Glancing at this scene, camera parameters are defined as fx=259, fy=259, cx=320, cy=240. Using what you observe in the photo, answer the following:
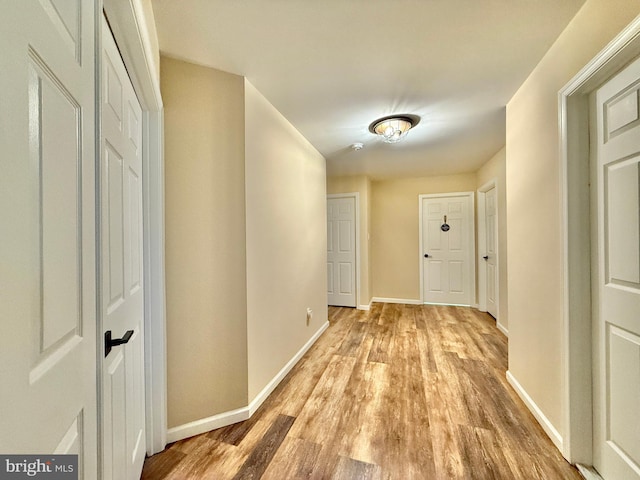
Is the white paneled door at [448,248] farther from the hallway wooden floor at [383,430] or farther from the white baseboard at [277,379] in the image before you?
the white baseboard at [277,379]

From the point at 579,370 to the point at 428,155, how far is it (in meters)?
2.78

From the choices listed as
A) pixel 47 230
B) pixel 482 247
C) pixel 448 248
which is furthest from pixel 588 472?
pixel 448 248

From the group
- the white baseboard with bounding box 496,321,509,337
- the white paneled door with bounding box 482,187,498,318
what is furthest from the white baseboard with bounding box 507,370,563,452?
the white paneled door with bounding box 482,187,498,318

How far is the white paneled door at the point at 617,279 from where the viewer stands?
3.57 ft

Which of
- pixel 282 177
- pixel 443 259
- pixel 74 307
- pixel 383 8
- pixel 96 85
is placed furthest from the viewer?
pixel 443 259

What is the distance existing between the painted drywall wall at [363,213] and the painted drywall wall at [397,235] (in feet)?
1.37

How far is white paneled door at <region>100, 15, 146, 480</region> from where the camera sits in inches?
34.2

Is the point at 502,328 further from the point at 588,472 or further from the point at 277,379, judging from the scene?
the point at 277,379

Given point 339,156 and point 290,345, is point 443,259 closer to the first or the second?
point 339,156

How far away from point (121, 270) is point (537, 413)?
2468mm

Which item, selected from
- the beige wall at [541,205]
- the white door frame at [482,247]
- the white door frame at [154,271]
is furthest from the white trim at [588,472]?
the white door frame at [482,247]

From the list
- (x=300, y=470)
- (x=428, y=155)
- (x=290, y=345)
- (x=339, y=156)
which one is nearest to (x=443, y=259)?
(x=428, y=155)

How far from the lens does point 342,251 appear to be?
4547 millimetres

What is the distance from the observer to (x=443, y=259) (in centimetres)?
457
